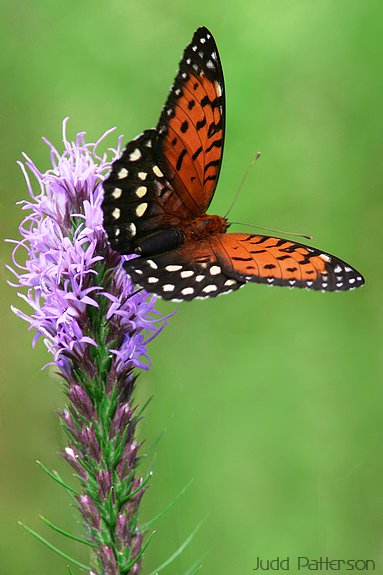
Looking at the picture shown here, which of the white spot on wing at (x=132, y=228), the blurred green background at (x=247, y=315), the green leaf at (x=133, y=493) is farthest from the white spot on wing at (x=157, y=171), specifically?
the blurred green background at (x=247, y=315)

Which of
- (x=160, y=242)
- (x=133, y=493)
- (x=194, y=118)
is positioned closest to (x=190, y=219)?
(x=160, y=242)

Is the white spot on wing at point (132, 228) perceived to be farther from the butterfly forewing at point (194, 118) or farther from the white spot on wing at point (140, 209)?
the butterfly forewing at point (194, 118)

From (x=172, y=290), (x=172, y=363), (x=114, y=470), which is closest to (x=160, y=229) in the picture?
(x=172, y=290)

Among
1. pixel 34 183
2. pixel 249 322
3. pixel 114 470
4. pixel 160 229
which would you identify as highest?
pixel 34 183

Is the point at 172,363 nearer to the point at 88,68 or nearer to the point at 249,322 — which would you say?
the point at 249,322
